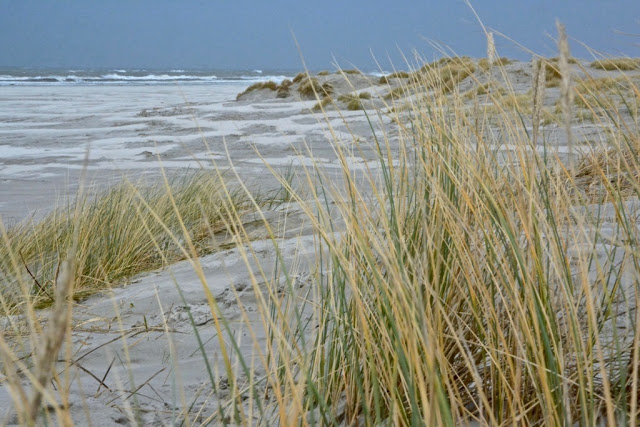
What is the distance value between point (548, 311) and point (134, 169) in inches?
220

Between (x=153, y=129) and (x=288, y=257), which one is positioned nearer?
(x=288, y=257)

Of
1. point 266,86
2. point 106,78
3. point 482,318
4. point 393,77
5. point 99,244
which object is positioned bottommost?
point 99,244

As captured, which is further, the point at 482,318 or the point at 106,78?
the point at 106,78

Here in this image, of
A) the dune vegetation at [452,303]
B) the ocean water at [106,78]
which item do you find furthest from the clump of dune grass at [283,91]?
the ocean water at [106,78]

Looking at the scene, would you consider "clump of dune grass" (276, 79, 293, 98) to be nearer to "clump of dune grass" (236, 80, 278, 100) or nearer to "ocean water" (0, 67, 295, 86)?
"clump of dune grass" (236, 80, 278, 100)

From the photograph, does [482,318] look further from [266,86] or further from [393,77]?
[266,86]

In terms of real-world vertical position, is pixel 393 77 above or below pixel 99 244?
above

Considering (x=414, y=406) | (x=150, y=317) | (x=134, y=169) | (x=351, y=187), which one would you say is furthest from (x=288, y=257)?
(x=134, y=169)

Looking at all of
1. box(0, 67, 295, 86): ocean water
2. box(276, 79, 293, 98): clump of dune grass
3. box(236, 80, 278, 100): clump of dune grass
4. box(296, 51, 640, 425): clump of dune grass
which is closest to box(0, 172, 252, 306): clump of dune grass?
box(296, 51, 640, 425): clump of dune grass

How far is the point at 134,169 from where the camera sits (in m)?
6.20

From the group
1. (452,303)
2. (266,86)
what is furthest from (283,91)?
(452,303)

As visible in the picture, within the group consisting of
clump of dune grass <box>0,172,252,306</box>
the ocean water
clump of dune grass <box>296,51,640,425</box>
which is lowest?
clump of dune grass <box>0,172,252,306</box>

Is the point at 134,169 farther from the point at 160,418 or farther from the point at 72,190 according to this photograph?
the point at 160,418

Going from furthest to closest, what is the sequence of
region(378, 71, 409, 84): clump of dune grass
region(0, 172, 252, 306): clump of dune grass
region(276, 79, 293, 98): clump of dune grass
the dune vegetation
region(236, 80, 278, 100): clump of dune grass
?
region(236, 80, 278, 100): clump of dune grass, region(276, 79, 293, 98): clump of dune grass, region(0, 172, 252, 306): clump of dune grass, region(378, 71, 409, 84): clump of dune grass, the dune vegetation
